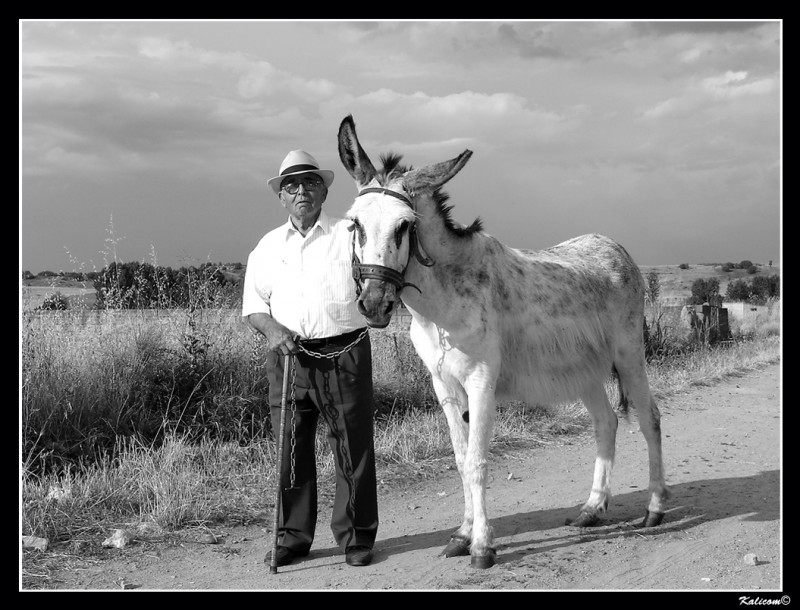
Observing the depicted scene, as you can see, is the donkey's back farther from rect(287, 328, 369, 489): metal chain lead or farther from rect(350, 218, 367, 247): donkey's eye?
rect(350, 218, 367, 247): donkey's eye

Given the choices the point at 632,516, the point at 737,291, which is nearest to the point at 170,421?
the point at 632,516

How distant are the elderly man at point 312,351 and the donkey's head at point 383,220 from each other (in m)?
0.40

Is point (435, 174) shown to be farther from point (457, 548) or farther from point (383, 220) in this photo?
point (457, 548)

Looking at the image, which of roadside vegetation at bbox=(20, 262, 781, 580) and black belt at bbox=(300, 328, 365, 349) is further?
roadside vegetation at bbox=(20, 262, 781, 580)

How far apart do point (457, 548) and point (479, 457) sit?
28.2 inches

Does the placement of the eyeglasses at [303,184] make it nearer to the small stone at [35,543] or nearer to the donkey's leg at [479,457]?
the donkey's leg at [479,457]

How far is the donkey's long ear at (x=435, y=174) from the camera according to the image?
4.90 meters

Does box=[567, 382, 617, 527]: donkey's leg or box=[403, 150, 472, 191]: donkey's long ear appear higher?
box=[403, 150, 472, 191]: donkey's long ear

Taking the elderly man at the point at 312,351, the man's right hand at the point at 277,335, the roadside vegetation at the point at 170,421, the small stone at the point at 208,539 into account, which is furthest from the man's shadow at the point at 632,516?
the man's right hand at the point at 277,335

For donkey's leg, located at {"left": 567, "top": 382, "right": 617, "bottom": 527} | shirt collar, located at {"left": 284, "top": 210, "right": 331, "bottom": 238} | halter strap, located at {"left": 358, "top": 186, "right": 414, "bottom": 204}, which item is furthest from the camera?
donkey's leg, located at {"left": 567, "top": 382, "right": 617, "bottom": 527}

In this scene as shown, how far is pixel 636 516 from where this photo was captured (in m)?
6.39

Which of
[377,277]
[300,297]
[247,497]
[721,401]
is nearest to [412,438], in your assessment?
[247,497]

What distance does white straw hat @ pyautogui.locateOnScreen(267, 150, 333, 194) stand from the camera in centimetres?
524

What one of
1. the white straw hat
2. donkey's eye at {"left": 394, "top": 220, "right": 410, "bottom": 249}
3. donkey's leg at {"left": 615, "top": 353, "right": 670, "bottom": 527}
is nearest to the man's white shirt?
the white straw hat
